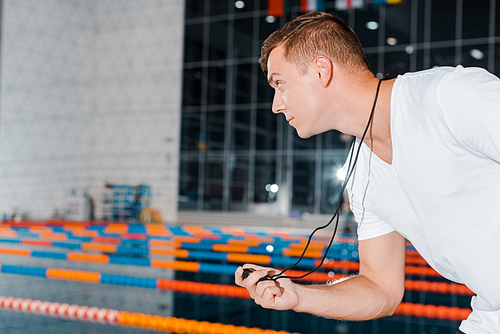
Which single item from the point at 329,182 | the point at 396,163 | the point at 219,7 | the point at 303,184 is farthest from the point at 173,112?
the point at 396,163

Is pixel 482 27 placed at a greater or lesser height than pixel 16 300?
greater

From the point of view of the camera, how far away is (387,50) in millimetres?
12406

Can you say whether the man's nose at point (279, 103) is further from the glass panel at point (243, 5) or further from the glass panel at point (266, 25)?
the glass panel at point (243, 5)

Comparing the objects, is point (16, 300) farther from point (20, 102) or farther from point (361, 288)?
point (20, 102)

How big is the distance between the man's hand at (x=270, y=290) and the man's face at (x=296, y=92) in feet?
1.23

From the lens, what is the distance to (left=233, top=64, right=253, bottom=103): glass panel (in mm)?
13914

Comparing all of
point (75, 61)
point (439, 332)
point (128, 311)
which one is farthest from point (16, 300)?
point (75, 61)

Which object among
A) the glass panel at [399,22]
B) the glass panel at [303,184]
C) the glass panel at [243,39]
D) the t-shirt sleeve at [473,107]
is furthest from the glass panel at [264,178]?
the t-shirt sleeve at [473,107]

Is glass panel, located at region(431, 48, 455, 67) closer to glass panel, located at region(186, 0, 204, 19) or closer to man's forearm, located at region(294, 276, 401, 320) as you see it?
glass panel, located at region(186, 0, 204, 19)

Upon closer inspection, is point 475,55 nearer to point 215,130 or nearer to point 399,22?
point 399,22

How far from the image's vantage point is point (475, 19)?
11.6 meters

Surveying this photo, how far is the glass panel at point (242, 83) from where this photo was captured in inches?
548

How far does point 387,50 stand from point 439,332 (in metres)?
10.3

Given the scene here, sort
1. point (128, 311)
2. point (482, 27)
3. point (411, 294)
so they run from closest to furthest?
point (128, 311) < point (411, 294) < point (482, 27)
